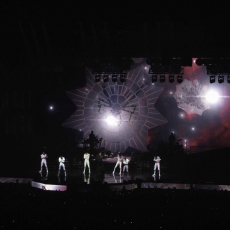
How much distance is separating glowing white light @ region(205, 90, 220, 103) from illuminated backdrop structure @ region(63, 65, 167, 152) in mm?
2978

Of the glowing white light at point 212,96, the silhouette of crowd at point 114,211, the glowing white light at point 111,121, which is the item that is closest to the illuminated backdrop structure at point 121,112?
the glowing white light at point 111,121

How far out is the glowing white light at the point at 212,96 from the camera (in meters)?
26.3

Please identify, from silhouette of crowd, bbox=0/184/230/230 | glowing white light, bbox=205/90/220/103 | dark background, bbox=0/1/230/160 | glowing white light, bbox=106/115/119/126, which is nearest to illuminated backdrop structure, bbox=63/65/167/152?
glowing white light, bbox=106/115/119/126

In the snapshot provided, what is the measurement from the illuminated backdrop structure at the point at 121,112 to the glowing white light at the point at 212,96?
2978 millimetres

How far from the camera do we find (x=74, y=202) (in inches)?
393

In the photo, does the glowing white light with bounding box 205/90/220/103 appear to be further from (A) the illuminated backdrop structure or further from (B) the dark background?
(B) the dark background

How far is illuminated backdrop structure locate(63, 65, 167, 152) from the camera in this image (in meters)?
27.1

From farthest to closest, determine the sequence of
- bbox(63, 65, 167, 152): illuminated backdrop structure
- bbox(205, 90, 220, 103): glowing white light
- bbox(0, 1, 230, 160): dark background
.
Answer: bbox(63, 65, 167, 152): illuminated backdrop structure → bbox(205, 90, 220, 103): glowing white light → bbox(0, 1, 230, 160): dark background

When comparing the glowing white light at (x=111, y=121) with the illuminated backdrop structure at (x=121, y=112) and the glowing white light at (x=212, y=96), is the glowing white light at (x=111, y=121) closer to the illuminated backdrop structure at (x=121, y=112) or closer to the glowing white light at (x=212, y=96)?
the illuminated backdrop structure at (x=121, y=112)

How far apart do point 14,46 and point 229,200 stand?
42.3ft

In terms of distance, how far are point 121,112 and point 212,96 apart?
5.82 metres

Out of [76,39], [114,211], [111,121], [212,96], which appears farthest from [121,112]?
[114,211]

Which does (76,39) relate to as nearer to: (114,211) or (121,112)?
(121,112)

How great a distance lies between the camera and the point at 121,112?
27.3m
